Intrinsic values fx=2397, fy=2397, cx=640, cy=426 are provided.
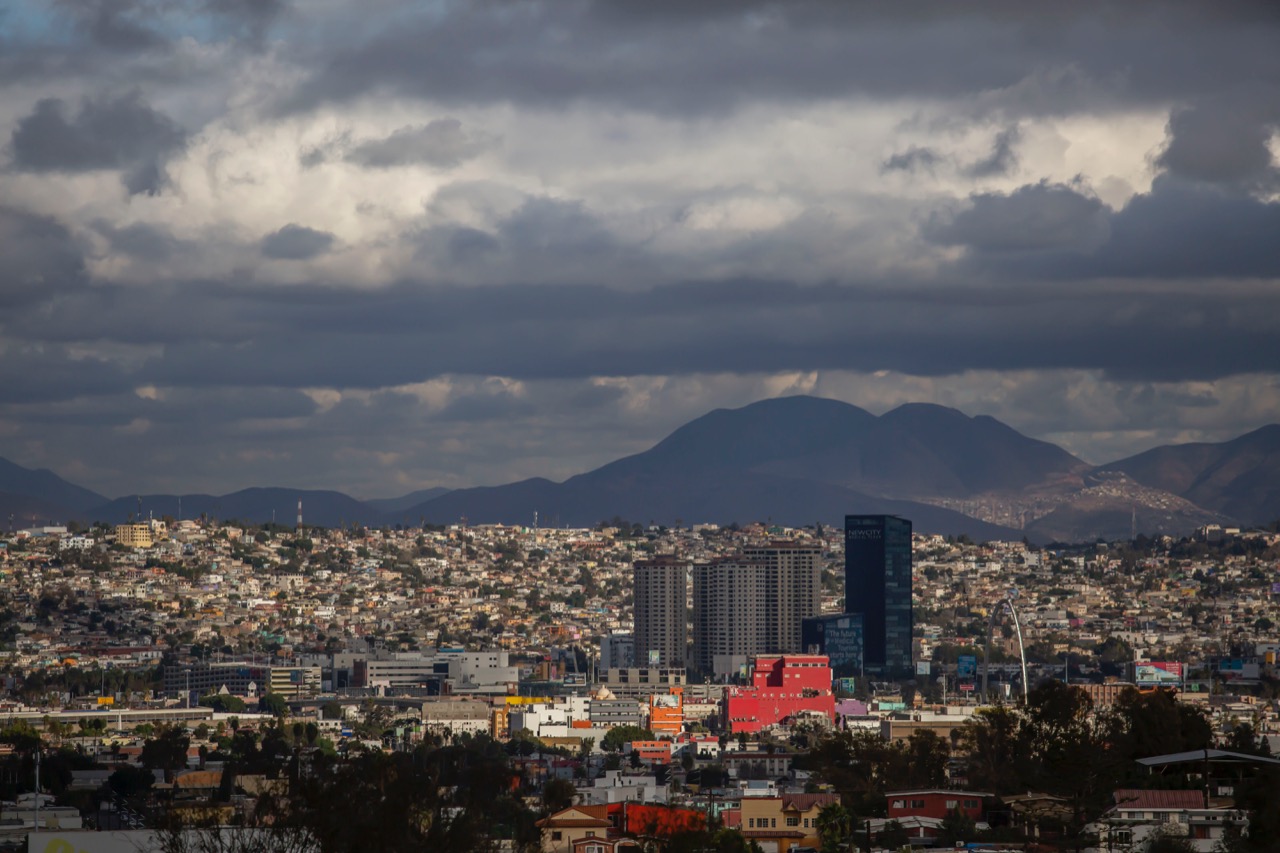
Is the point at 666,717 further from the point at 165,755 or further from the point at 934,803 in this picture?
the point at 934,803

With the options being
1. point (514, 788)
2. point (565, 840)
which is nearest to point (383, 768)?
point (565, 840)

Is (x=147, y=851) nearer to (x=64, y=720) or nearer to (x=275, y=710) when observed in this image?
(x=64, y=720)

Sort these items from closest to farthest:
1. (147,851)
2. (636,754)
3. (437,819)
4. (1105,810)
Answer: (147,851)
(437,819)
(1105,810)
(636,754)

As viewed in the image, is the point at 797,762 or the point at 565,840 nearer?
the point at 565,840

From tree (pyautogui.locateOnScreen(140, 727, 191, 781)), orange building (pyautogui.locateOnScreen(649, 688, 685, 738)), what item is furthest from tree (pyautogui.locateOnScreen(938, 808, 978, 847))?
orange building (pyautogui.locateOnScreen(649, 688, 685, 738))

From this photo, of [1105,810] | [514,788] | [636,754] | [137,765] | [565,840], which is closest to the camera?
[1105,810]

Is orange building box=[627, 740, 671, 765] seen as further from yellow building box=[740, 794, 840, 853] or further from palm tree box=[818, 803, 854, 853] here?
palm tree box=[818, 803, 854, 853]

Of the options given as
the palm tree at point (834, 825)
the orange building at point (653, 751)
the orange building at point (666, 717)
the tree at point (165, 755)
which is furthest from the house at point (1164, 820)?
the orange building at point (666, 717)
